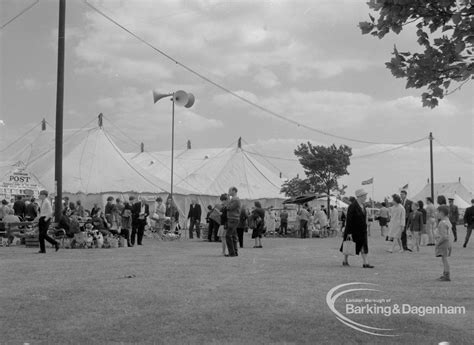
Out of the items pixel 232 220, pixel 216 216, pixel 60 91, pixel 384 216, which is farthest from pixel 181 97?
pixel 232 220

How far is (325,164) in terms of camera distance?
160ft

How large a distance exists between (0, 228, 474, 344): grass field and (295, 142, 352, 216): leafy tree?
3588 centimetres

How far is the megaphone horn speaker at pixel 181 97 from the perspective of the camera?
27.5m

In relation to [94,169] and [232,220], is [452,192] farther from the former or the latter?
[232,220]

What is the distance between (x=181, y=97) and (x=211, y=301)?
20756 millimetres

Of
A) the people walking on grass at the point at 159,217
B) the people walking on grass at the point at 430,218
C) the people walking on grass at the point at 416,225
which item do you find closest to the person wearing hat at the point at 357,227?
the people walking on grass at the point at 416,225

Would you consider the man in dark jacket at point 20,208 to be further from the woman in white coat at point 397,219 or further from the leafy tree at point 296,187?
the leafy tree at point 296,187

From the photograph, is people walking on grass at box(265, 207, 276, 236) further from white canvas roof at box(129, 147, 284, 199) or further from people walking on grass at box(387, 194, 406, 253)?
people walking on grass at box(387, 194, 406, 253)

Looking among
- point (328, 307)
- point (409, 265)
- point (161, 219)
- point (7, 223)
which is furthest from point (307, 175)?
point (328, 307)

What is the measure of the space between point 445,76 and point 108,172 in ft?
90.6

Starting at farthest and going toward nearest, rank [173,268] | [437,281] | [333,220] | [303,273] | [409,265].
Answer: [333,220] → [409,265] → [173,268] → [303,273] → [437,281]

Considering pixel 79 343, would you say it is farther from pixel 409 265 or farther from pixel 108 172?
pixel 108 172

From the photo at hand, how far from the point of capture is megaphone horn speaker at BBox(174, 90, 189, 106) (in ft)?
90.1

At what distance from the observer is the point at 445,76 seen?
5812 mm
